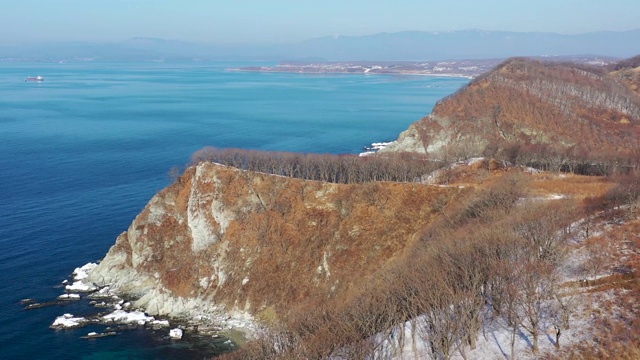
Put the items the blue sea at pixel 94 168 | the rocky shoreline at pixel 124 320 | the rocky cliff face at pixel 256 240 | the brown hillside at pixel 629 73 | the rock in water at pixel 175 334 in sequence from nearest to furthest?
the blue sea at pixel 94 168 < the rock in water at pixel 175 334 < the rocky shoreline at pixel 124 320 < the rocky cliff face at pixel 256 240 < the brown hillside at pixel 629 73

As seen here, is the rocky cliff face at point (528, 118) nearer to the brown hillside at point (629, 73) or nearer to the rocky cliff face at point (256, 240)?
the brown hillside at point (629, 73)

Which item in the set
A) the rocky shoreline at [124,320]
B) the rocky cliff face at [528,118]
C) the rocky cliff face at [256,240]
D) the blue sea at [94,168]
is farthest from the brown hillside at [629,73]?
the rocky shoreline at [124,320]

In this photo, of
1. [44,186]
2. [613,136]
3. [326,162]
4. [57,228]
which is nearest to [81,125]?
[44,186]

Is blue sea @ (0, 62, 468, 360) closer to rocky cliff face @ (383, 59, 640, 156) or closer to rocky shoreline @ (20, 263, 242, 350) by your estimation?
rocky shoreline @ (20, 263, 242, 350)

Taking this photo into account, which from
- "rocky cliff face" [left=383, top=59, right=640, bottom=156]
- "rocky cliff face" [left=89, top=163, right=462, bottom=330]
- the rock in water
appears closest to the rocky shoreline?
the rock in water

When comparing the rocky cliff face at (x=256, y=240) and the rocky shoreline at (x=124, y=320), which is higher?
the rocky cliff face at (x=256, y=240)

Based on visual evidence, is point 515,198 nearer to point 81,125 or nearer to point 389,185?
point 389,185
